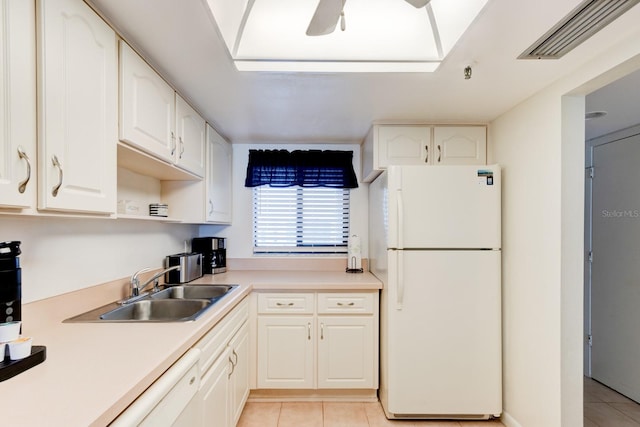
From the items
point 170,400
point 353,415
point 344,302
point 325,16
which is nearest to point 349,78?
point 325,16

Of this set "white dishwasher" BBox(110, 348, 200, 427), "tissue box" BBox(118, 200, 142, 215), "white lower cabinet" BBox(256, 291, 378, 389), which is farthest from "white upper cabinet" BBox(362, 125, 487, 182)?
"white dishwasher" BBox(110, 348, 200, 427)

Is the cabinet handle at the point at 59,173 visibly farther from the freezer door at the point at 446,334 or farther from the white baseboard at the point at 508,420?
the white baseboard at the point at 508,420

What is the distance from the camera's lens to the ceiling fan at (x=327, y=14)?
1.09 m

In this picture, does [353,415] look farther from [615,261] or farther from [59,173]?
[615,261]

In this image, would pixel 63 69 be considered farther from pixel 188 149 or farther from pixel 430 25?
pixel 430 25

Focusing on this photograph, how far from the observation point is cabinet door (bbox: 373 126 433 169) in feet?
8.11

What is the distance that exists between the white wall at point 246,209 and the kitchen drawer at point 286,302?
2.69 feet

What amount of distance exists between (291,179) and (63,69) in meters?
2.12

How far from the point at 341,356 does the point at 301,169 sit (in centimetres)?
166

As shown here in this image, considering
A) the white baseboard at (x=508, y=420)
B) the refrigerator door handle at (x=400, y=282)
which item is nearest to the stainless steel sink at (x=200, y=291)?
the refrigerator door handle at (x=400, y=282)

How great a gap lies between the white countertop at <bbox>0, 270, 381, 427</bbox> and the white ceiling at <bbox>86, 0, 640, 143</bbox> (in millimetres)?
1214

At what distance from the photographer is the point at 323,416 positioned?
2266 millimetres

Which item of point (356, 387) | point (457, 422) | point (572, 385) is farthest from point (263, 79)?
point (457, 422)

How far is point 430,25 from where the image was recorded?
5.12 feet
